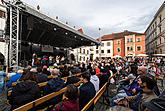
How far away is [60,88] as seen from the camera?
224 inches

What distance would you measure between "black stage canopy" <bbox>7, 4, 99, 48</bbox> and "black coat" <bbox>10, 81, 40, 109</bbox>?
24.4ft

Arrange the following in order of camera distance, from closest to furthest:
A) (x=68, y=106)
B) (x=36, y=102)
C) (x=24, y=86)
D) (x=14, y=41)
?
(x=68, y=106)
(x=24, y=86)
(x=36, y=102)
(x=14, y=41)

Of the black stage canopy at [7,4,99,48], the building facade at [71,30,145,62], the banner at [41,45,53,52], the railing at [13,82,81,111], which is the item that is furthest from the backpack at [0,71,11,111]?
the building facade at [71,30,145,62]

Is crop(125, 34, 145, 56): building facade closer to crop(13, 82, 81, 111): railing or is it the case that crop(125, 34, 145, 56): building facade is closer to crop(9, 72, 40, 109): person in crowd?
crop(13, 82, 81, 111): railing

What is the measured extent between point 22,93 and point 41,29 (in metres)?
15.9

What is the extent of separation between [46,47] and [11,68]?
51.2ft

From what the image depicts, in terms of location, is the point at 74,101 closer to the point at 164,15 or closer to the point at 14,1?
the point at 14,1

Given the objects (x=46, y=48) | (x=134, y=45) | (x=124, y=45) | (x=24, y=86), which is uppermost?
(x=124, y=45)

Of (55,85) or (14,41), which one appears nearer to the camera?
(55,85)

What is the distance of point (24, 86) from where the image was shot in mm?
4258

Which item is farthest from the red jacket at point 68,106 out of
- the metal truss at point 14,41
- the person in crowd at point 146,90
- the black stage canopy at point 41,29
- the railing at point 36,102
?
the black stage canopy at point 41,29

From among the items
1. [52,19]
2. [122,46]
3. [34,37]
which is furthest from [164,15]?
[52,19]

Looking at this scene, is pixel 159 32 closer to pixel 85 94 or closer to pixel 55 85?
pixel 55 85

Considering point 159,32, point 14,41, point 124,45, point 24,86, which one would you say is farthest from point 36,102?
point 124,45
